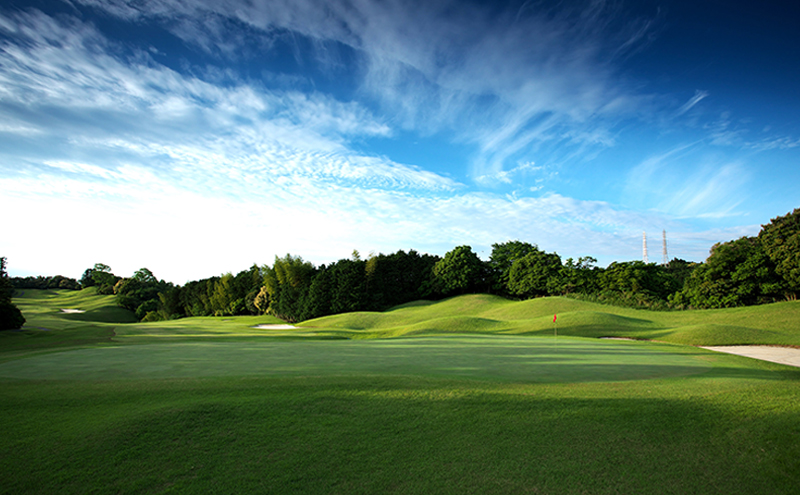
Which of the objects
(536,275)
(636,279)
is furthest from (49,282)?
(636,279)

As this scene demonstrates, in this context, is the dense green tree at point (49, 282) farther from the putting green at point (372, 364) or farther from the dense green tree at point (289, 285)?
the putting green at point (372, 364)

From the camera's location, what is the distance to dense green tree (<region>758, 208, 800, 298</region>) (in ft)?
97.3

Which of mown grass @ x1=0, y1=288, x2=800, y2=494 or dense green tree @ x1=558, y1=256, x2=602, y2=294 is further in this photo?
dense green tree @ x1=558, y1=256, x2=602, y2=294

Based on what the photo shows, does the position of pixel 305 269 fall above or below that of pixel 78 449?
above

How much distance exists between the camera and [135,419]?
5.20 metres

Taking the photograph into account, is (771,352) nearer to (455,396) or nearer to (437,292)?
(455,396)

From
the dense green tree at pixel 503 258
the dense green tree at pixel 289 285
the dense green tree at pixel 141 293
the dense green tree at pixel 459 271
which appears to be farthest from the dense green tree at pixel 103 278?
the dense green tree at pixel 503 258

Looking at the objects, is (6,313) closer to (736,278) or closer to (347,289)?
(347,289)

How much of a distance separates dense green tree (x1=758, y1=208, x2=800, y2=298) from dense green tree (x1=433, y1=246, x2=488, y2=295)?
109 feet

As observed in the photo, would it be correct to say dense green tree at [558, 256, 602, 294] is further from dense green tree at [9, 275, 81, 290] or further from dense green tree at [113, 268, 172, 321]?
dense green tree at [9, 275, 81, 290]

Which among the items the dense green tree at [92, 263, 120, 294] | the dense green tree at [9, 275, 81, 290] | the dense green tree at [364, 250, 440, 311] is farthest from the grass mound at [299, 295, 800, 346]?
the dense green tree at [9, 275, 81, 290]

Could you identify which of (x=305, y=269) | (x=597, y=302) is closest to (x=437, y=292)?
(x=305, y=269)

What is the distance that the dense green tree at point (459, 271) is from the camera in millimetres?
59375

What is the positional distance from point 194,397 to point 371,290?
168 feet
